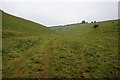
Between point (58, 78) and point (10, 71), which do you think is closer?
point (58, 78)

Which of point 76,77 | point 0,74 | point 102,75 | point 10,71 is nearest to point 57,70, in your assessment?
point 76,77

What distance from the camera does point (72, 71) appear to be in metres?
7.38

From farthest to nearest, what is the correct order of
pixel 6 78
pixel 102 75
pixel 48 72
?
1. pixel 48 72
2. pixel 102 75
3. pixel 6 78

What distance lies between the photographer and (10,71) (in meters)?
7.36

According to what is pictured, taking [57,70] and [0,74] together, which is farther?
[57,70]

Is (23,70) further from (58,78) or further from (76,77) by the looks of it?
(76,77)

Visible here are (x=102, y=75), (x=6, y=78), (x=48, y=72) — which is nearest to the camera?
(x=6, y=78)

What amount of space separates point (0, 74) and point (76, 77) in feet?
25.1

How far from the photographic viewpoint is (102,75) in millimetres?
6762

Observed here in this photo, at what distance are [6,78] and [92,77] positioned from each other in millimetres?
8272

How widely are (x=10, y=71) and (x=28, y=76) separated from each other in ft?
8.20

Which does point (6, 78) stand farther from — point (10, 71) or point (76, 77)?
point (76, 77)

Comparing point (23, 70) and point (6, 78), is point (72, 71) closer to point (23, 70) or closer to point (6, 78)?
point (23, 70)

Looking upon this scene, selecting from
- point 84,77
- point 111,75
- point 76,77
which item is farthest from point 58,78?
point 111,75
